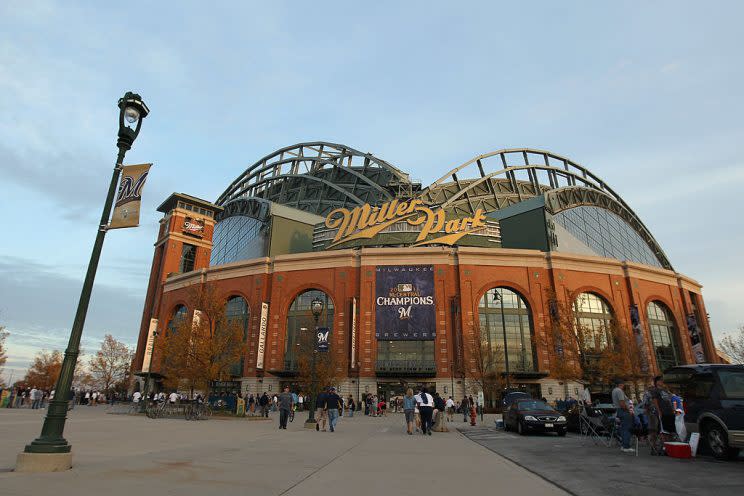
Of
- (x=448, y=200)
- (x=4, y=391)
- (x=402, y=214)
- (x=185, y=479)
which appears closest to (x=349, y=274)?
(x=402, y=214)

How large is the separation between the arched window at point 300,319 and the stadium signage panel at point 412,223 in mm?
7947

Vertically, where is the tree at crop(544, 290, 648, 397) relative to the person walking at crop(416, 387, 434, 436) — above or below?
above

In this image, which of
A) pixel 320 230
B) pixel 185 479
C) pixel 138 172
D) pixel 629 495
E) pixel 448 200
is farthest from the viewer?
pixel 448 200

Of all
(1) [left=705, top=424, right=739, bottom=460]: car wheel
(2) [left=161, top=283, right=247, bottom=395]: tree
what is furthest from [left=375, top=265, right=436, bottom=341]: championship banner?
(1) [left=705, top=424, right=739, bottom=460]: car wheel

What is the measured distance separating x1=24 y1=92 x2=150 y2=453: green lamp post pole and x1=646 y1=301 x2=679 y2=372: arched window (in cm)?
5659

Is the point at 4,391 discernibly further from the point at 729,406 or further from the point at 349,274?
the point at 729,406

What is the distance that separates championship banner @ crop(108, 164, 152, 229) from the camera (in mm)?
10047

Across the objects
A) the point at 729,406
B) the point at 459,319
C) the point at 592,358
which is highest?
the point at 459,319

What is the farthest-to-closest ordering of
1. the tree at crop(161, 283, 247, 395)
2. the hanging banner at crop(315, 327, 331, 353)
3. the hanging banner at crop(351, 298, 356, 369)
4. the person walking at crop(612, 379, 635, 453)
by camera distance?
the hanging banner at crop(351, 298, 356, 369), the tree at crop(161, 283, 247, 395), the hanging banner at crop(315, 327, 331, 353), the person walking at crop(612, 379, 635, 453)

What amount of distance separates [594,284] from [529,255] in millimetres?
8310

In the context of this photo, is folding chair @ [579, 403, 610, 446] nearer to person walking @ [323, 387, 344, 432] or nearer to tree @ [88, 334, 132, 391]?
person walking @ [323, 387, 344, 432]

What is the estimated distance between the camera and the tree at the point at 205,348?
1291 inches

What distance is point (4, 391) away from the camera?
3562 cm

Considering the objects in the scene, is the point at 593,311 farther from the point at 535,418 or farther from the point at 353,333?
the point at 535,418
